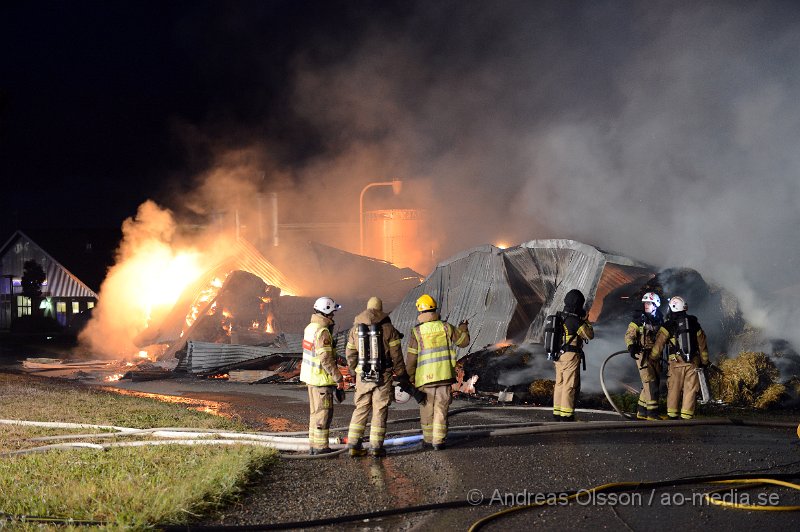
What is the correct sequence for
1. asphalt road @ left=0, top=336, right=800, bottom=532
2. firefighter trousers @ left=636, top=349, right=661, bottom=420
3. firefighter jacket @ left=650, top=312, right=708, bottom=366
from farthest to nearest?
firefighter trousers @ left=636, top=349, right=661, bottom=420 < firefighter jacket @ left=650, top=312, right=708, bottom=366 < asphalt road @ left=0, top=336, right=800, bottom=532

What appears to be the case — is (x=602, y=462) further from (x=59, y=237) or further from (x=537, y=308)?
(x=59, y=237)

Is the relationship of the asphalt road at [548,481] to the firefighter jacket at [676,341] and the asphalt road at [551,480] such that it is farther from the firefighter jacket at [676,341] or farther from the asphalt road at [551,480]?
the firefighter jacket at [676,341]

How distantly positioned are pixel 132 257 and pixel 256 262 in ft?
15.1

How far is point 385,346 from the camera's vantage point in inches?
308

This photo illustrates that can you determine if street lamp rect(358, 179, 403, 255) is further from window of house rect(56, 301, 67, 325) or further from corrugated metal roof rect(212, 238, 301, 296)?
window of house rect(56, 301, 67, 325)

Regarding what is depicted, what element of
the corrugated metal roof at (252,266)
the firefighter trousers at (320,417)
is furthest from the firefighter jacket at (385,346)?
the corrugated metal roof at (252,266)

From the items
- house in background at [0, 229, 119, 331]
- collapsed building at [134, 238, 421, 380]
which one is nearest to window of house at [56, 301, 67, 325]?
house in background at [0, 229, 119, 331]

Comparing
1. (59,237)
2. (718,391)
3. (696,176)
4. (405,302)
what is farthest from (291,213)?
(718,391)

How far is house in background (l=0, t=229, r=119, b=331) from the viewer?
3981cm

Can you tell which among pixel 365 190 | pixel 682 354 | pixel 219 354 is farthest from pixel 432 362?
Answer: pixel 365 190

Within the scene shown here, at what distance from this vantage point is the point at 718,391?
11914 millimetres

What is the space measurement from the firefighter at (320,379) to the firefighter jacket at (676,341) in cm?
439

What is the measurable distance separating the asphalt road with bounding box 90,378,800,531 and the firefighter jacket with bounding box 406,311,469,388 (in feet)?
2.50

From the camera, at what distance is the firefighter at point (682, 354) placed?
30.6 feet
